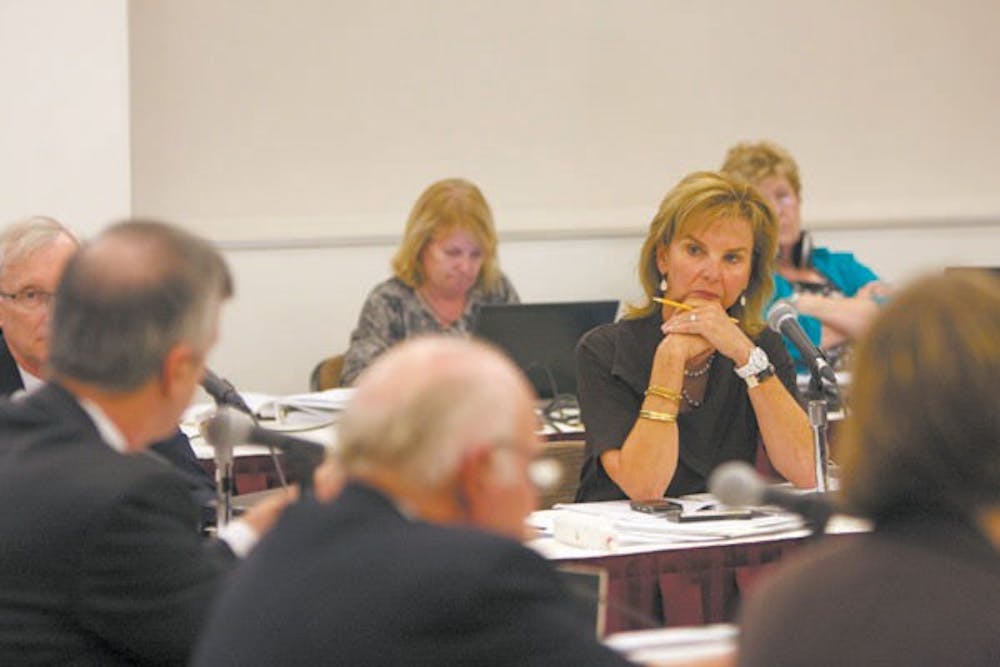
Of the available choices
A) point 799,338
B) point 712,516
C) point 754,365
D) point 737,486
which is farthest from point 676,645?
point 754,365

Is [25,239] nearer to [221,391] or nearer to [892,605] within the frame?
[221,391]

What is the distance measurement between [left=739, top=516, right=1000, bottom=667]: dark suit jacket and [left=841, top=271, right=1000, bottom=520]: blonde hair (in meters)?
0.03

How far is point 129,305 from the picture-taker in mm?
2051

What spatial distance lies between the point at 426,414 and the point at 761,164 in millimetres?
4686

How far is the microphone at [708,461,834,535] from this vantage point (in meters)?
1.99

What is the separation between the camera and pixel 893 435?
154 centimetres

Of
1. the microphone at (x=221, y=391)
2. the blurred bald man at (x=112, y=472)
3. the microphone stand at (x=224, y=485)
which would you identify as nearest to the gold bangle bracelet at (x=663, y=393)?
the microphone at (x=221, y=391)

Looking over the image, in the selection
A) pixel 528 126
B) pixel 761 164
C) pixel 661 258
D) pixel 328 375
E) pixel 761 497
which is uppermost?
pixel 528 126

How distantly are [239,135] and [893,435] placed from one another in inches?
207

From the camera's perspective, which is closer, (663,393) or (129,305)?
(129,305)

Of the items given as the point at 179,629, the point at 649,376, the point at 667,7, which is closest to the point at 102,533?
the point at 179,629

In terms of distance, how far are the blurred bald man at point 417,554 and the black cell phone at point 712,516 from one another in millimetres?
1522

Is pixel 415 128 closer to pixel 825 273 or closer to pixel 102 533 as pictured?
pixel 825 273

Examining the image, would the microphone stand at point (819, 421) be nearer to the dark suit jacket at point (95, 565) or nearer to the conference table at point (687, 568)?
Answer: the conference table at point (687, 568)
